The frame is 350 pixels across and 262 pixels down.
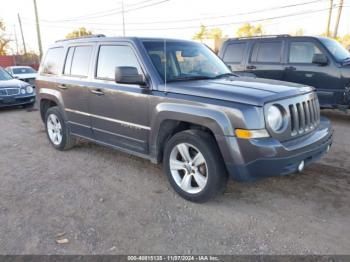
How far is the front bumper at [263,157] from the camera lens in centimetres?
302

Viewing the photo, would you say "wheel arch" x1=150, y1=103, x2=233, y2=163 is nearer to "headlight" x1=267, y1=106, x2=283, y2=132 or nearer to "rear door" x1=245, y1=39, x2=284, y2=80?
"headlight" x1=267, y1=106, x2=283, y2=132

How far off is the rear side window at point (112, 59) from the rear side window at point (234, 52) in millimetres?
5135

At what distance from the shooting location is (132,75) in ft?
12.2

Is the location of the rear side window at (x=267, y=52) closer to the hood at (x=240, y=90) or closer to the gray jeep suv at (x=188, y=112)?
the gray jeep suv at (x=188, y=112)

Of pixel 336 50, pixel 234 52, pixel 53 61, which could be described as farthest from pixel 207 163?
pixel 234 52

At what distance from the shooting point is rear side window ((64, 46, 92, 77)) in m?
4.76

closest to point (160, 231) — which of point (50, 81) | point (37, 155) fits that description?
point (37, 155)

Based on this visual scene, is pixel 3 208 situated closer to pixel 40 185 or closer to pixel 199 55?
pixel 40 185

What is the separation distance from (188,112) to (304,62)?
5406 mm

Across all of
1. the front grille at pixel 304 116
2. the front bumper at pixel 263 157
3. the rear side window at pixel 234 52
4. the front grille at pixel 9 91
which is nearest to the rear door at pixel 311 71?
the rear side window at pixel 234 52

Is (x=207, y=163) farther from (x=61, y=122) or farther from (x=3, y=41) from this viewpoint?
(x=3, y=41)

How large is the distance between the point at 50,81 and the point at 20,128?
9.38 feet

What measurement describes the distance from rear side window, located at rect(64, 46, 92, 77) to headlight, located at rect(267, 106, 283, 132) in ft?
9.45

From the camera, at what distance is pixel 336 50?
7.52 metres
